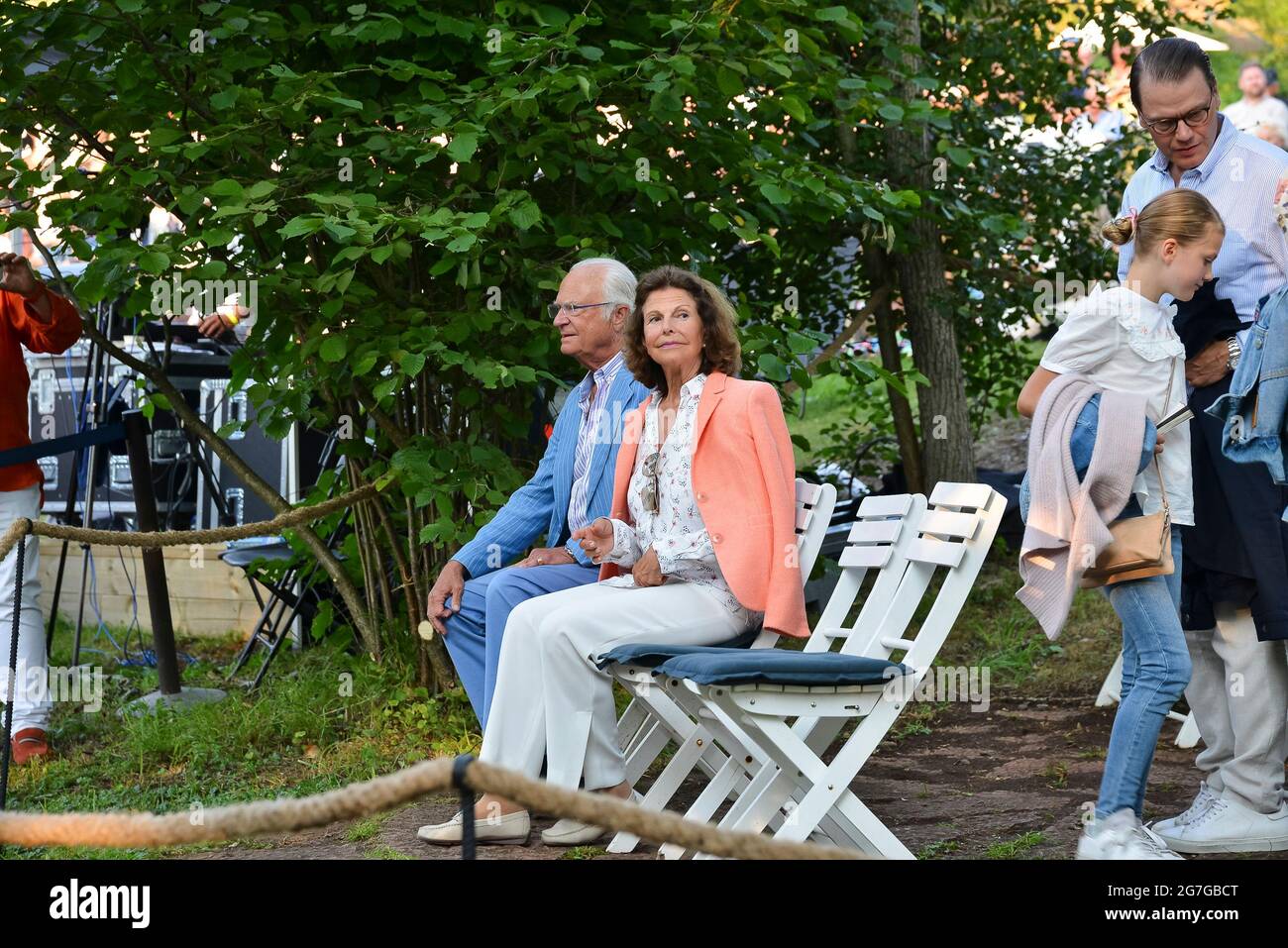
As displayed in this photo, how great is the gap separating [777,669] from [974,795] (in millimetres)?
1781

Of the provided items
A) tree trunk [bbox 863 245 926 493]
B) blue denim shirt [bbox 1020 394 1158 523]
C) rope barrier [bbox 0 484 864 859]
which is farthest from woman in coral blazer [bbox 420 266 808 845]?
tree trunk [bbox 863 245 926 493]

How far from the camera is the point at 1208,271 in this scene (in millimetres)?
3920

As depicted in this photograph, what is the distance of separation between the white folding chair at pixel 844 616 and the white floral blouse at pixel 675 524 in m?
0.26

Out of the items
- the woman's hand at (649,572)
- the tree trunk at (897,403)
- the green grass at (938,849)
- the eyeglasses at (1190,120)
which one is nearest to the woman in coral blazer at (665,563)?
the woman's hand at (649,572)

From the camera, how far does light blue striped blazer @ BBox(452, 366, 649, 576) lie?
489 centimetres

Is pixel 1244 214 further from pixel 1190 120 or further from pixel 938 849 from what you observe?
pixel 938 849

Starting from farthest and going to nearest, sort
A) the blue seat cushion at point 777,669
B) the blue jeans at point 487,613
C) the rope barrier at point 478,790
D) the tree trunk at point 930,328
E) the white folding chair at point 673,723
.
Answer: the tree trunk at point 930,328, the blue jeans at point 487,613, the white folding chair at point 673,723, the blue seat cushion at point 777,669, the rope barrier at point 478,790

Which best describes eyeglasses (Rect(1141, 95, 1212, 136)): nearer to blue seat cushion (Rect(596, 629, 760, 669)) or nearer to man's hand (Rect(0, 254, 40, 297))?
blue seat cushion (Rect(596, 629, 760, 669))

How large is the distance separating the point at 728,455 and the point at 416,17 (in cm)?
216

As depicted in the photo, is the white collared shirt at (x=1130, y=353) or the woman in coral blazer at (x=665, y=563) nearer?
the white collared shirt at (x=1130, y=353)

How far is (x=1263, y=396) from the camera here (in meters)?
3.71

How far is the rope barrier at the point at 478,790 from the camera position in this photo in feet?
7.27

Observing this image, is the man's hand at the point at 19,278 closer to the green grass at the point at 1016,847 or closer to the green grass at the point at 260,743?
the green grass at the point at 260,743

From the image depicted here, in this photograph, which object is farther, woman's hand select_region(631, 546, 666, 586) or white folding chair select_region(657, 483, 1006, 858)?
woman's hand select_region(631, 546, 666, 586)
